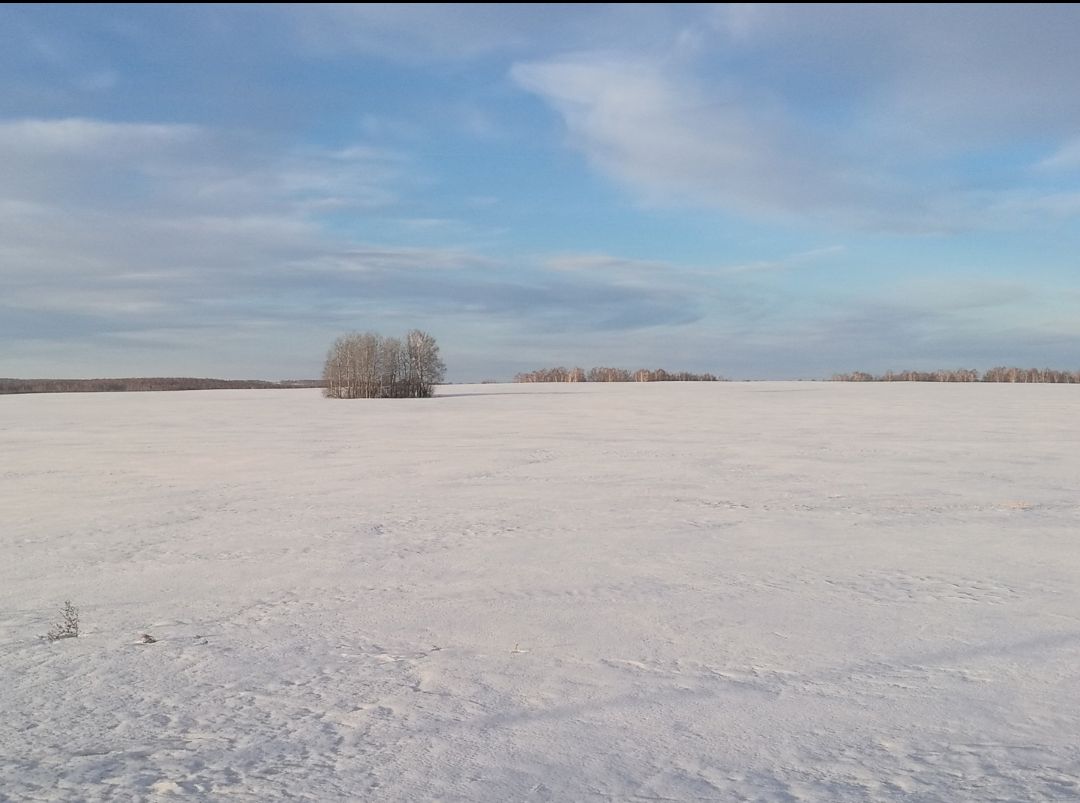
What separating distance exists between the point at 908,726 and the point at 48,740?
2801 millimetres

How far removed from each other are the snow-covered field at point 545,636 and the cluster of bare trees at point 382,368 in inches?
959

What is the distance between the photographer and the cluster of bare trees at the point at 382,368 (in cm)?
3366

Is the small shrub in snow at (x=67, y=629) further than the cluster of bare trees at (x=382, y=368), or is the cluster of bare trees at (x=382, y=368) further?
the cluster of bare trees at (x=382, y=368)

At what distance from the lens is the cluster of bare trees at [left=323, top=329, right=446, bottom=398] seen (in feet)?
110

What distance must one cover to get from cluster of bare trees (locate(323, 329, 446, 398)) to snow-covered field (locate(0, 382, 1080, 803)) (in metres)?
24.4

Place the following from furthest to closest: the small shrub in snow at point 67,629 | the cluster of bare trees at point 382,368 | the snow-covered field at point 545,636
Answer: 1. the cluster of bare trees at point 382,368
2. the small shrub in snow at point 67,629
3. the snow-covered field at point 545,636

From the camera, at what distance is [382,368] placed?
111 feet

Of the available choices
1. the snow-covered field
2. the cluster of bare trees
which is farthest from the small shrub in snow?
the cluster of bare trees

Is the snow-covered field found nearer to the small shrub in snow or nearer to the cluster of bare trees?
the small shrub in snow

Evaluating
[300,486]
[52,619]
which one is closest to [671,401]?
[300,486]

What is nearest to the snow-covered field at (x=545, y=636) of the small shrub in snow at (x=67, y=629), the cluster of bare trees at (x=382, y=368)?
the small shrub in snow at (x=67, y=629)

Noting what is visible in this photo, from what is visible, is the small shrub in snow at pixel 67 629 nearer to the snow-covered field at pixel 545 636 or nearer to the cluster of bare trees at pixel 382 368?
the snow-covered field at pixel 545 636

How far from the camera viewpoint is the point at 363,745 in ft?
9.25

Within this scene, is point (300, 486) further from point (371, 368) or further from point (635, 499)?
point (371, 368)
